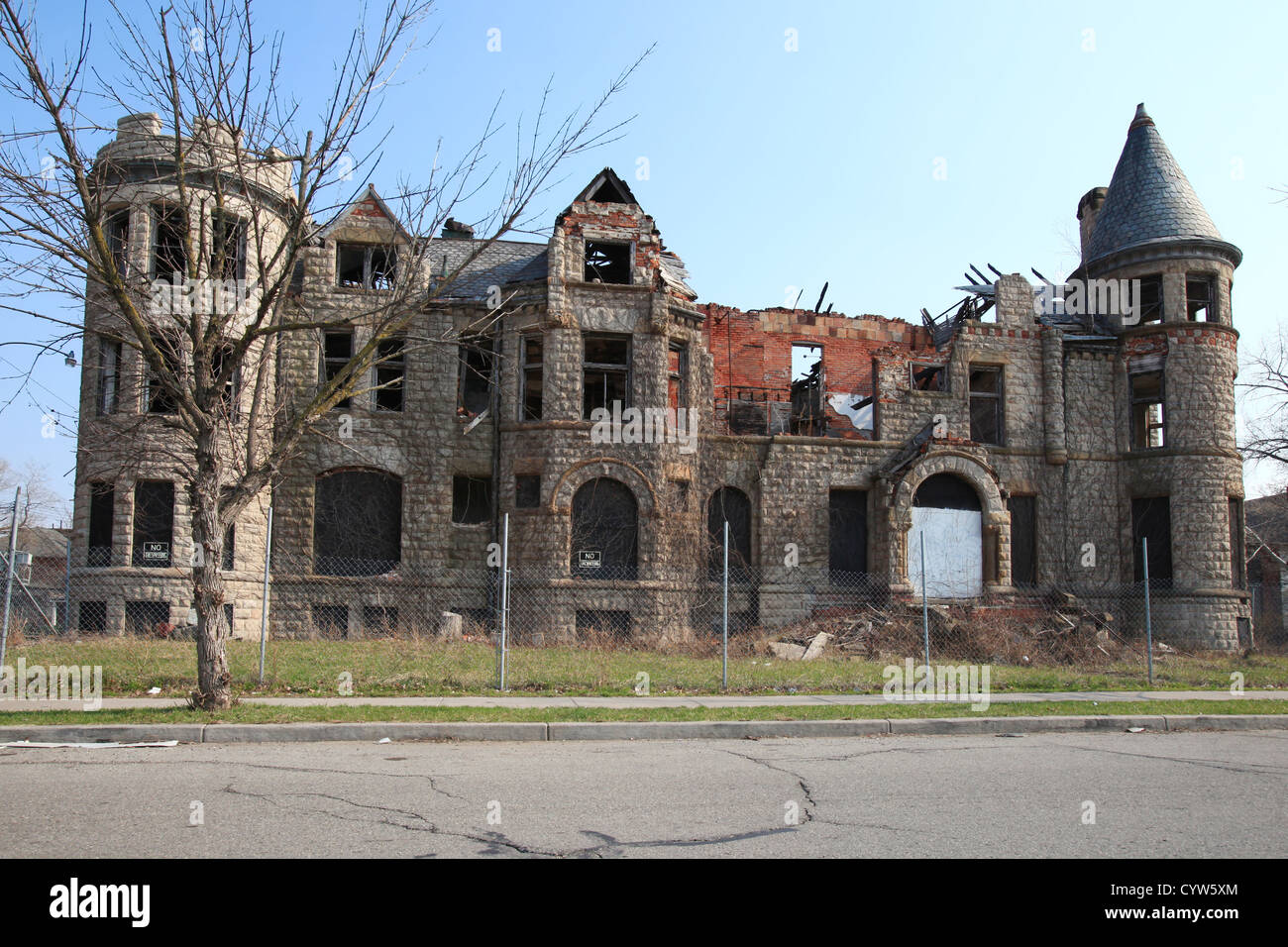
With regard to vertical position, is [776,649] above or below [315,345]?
below

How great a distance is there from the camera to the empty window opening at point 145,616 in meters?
21.0

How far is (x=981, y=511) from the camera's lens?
85.0 ft

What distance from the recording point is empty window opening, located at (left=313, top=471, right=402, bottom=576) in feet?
77.0

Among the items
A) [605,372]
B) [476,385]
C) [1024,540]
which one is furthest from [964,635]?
[476,385]

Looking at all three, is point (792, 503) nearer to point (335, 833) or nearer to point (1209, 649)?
point (1209, 649)

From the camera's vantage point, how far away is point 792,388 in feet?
99.6

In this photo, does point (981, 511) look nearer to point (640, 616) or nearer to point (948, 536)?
point (948, 536)

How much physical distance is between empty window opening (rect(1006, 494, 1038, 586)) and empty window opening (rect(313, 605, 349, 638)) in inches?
703

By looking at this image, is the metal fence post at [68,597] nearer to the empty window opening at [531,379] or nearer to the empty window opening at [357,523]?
the empty window opening at [357,523]

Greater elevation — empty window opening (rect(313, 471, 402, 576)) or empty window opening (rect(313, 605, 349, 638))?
empty window opening (rect(313, 471, 402, 576))

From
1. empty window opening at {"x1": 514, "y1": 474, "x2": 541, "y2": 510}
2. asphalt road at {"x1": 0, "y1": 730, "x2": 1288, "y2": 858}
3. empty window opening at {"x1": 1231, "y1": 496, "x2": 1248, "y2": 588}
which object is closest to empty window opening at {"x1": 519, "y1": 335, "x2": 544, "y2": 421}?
empty window opening at {"x1": 514, "y1": 474, "x2": 541, "y2": 510}

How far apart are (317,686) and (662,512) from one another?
465 inches

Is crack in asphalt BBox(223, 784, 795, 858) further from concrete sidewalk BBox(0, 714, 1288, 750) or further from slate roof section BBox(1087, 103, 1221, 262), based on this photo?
slate roof section BBox(1087, 103, 1221, 262)

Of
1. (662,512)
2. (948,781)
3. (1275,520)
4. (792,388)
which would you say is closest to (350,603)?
(662,512)
